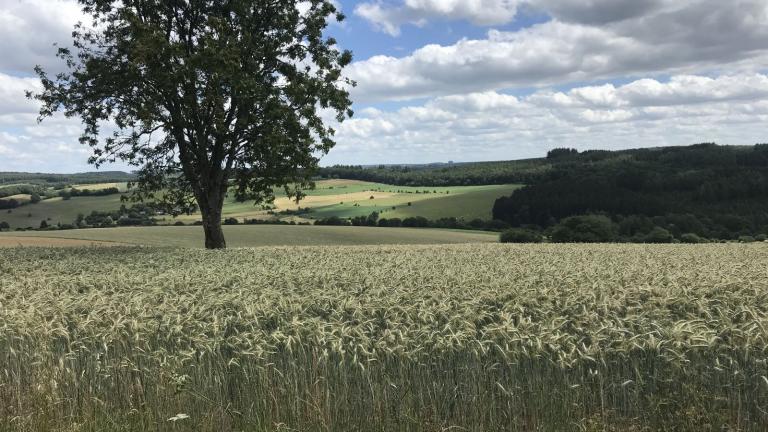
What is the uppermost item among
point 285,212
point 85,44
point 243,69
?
point 85,44

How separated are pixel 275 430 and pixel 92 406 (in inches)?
95.0

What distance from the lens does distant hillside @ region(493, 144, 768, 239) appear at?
82.9 meters

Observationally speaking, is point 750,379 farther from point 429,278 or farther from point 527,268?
point 527,268

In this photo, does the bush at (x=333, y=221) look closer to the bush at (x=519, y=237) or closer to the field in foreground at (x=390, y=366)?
the bush at (x=519, y=237)

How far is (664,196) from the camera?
10656 centimetres

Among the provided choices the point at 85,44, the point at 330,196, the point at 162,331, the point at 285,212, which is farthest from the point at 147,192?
the point at 330,196

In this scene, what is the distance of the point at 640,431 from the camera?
18.2 ft

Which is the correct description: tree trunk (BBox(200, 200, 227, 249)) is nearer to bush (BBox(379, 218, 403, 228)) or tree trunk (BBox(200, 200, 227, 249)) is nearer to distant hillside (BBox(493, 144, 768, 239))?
bush (BBox(379, 218, 403, 228))

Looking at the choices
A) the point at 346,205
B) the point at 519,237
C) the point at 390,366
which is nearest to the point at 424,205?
the point at 346,205

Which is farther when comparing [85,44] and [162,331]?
[85,44]

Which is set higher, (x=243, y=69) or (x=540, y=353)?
(x=243, y=69)

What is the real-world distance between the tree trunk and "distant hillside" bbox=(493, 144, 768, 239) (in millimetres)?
64981

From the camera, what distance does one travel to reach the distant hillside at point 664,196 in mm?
82938

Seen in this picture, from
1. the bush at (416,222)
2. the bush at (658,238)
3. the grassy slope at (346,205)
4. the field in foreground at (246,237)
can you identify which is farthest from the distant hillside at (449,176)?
the field in foreground at (246,237)
